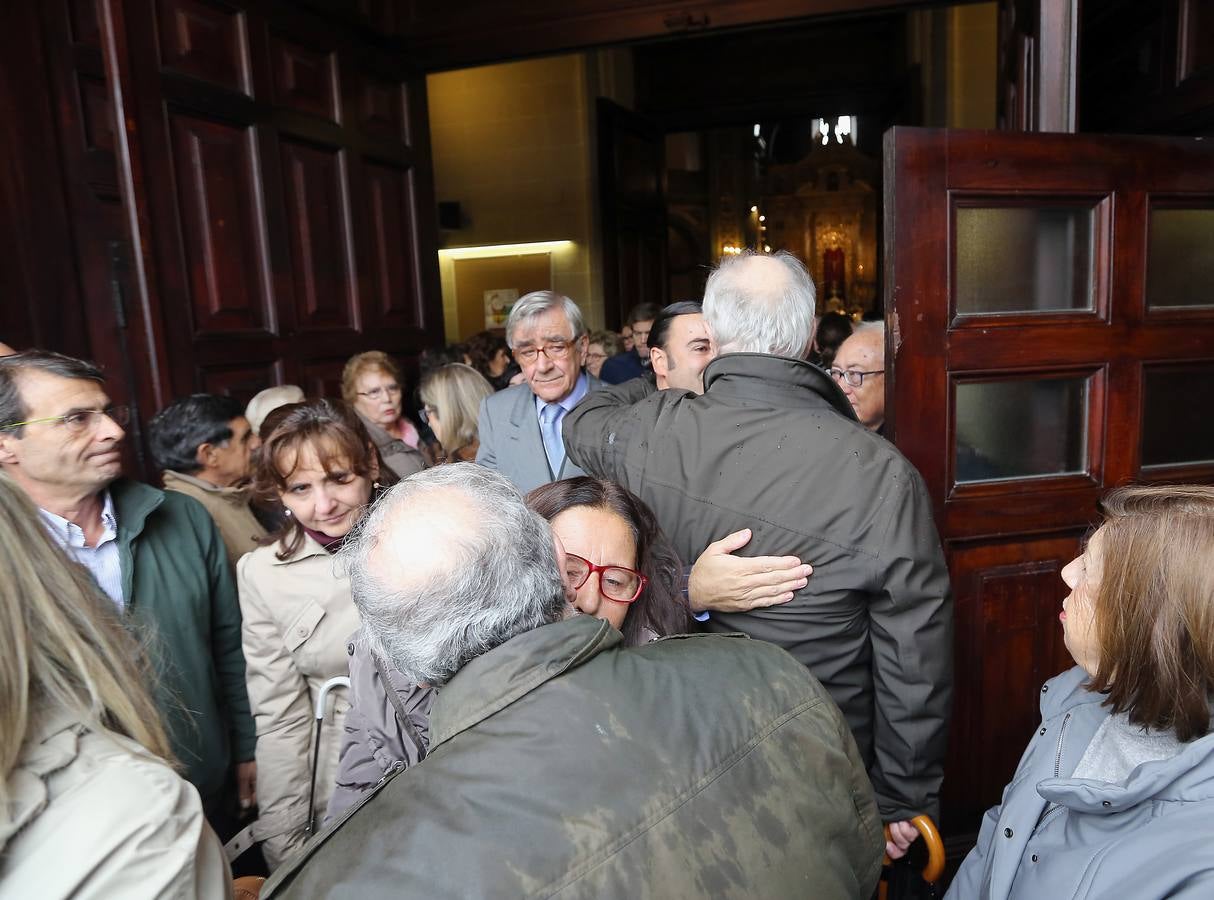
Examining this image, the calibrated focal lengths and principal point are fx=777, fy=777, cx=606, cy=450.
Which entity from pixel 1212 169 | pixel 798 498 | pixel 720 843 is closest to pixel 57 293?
pixel 798 498

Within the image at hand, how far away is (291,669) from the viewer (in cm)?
182

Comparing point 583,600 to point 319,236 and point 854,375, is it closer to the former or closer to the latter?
point 854,375

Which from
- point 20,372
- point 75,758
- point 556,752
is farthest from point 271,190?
point 556,752

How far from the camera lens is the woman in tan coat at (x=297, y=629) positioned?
179 cm

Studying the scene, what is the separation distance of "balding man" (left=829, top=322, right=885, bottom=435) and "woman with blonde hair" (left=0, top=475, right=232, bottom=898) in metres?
2.01

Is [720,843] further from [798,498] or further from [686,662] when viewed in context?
[798,498]

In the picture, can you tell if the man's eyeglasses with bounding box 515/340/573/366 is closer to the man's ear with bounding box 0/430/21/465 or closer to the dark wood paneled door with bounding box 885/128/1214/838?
the dark wood paneled door with bounding box 885/128/1214/838

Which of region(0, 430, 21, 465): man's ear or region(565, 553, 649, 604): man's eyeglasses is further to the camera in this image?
region(0, 430, 21, 465): man's ear

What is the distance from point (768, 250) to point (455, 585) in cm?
280

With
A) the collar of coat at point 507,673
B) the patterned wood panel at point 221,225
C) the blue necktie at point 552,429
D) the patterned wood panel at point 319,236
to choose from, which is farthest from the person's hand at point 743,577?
the patterned wood panel at point 319,236

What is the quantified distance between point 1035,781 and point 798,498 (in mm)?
589

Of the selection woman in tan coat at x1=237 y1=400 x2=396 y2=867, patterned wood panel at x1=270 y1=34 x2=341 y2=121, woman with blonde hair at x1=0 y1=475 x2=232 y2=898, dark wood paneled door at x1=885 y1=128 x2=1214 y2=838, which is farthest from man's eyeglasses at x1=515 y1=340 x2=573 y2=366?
patterned wood panel at x1=270 y1=34 x2=341 y2=121

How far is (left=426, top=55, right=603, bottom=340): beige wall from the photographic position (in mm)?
6910

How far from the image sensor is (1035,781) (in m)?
1.19
